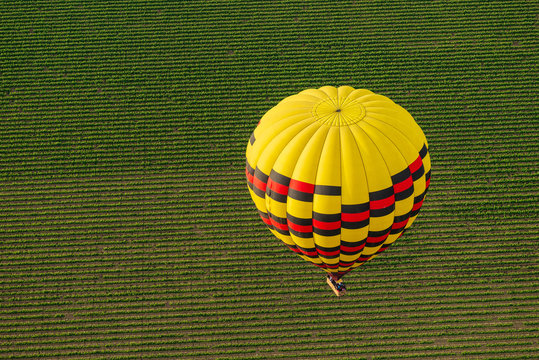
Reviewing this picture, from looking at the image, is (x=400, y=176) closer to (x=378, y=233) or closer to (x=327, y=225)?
(x=378, y=233)

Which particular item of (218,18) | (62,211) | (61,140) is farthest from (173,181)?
(218,18)

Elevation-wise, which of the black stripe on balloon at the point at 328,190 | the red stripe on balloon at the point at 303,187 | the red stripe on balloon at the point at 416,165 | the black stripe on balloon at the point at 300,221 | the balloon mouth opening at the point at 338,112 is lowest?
the black stripe on balloon at the point at 300,221

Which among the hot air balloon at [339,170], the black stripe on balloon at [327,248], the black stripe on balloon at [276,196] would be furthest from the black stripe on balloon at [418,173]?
the black stripe on balloon at [276,196]

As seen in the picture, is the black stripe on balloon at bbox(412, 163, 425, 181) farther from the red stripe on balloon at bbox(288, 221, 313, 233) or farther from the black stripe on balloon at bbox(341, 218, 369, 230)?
the red stripe on balloon at bbox(288, 221, 313, 233)

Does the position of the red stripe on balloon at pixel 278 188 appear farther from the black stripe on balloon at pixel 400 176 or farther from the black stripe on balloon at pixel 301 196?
the black stripe on balloon at pixel 400 176

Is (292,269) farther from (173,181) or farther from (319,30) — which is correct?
(319,30)

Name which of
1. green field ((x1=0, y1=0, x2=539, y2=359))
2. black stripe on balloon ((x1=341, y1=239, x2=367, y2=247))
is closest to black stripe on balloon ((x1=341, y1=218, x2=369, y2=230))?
black stripe on balloon ((x1=341, y1=239, x2=367, y2=247))
